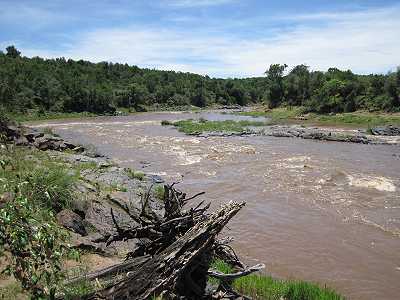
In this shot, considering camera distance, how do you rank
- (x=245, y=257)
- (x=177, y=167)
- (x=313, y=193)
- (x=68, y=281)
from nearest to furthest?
(x=68, y=281), (x=245, y=257), (x=313, y=193), (x=177, y=167)

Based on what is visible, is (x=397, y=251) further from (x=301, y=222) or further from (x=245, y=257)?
(x=245, y=257)

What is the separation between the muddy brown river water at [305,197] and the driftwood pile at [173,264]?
5.21 meters

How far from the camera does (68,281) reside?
6793 millimetres

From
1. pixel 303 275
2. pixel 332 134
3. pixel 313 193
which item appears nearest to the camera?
pixel 303 275

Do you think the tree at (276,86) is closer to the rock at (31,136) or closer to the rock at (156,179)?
the rock at (31,136)

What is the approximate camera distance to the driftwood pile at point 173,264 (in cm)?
604

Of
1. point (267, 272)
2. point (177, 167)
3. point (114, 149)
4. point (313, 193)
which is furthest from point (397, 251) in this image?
point (114, 149)

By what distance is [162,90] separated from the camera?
118125 mm

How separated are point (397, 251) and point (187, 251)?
10052 millimetres

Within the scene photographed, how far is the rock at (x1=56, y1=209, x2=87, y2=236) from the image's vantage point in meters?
11.0

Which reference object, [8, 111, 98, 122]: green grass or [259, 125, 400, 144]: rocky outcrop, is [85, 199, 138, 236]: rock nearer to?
[259, 125, 400, 144]: rocky outcrop

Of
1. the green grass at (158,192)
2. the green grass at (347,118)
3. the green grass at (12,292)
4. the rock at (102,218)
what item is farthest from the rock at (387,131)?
the green grass at (12,292)

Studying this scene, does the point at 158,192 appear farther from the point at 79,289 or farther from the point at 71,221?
the point at 79,289

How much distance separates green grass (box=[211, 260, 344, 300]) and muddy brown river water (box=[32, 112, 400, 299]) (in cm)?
265
